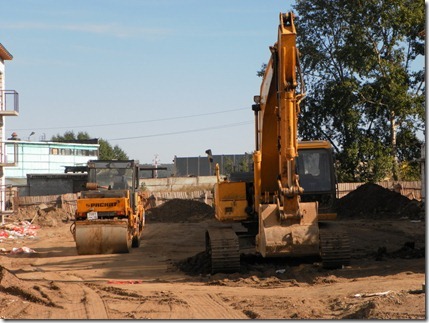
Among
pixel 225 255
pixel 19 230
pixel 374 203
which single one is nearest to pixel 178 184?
pixel 374 203

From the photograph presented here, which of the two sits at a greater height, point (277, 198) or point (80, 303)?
point (277, 198)

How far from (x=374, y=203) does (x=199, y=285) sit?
27.2m

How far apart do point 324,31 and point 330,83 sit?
11.7ft

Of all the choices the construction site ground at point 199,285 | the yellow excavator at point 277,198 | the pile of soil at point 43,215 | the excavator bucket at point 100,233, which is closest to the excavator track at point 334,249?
the yellow excavator at point 277,198

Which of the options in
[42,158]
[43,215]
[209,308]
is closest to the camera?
[209,308]

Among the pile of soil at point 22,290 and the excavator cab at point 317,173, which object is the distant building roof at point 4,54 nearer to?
the excavator cab at point 317,173

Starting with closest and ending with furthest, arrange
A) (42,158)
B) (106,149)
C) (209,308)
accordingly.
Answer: (209,308), (42,158), (106,149)

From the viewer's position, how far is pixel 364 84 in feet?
152

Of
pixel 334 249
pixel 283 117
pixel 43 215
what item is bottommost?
pixel 334 249

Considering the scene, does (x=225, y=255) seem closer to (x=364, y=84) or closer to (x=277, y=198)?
(x=277, y=198)

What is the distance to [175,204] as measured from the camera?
147 ft

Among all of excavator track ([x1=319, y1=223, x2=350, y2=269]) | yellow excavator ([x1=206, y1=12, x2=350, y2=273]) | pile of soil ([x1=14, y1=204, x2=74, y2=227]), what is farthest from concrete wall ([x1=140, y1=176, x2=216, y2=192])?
excavator track ([x1=319, y1=223, x2=350, y2=269])

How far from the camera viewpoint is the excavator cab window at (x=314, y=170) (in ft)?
65.6

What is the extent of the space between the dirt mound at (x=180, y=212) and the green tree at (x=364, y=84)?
9939mm
